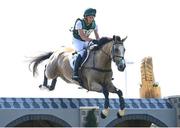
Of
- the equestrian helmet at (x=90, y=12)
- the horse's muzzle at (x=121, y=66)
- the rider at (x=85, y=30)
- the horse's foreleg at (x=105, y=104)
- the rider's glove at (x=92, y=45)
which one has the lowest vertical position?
the horse's foreleg at (x=105, y=104)

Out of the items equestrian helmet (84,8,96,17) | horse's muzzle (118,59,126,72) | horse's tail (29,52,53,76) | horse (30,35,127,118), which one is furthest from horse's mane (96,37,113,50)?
horse's tail (29,52,53,76)

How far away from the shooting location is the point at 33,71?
15.9m

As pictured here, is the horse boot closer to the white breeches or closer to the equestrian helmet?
the white breeches

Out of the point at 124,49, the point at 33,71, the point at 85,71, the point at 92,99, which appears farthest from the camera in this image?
the point at 92,99

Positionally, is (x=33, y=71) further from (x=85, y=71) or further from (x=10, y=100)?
(x=10, y=100)

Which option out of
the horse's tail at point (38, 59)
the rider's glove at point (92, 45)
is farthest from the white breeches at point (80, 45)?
the horse's tail at point (38, 59)

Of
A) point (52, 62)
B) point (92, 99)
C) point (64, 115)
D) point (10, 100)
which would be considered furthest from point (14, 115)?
point (52, 62)

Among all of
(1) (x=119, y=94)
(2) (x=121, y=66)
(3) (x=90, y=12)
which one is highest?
(3) (x=90, y=12)

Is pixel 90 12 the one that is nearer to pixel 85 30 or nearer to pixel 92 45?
pixel 85 30

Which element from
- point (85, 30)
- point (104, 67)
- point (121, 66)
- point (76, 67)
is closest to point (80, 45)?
point (85, 30)

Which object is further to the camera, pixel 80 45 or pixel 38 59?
pixel 38 59

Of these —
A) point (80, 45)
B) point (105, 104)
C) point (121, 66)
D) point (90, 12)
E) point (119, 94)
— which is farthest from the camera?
point (80, 45)

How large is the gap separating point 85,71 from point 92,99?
14.8 metres

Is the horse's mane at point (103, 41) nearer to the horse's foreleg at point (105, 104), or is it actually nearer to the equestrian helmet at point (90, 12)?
the equestrian helmet at point (90, 12)
